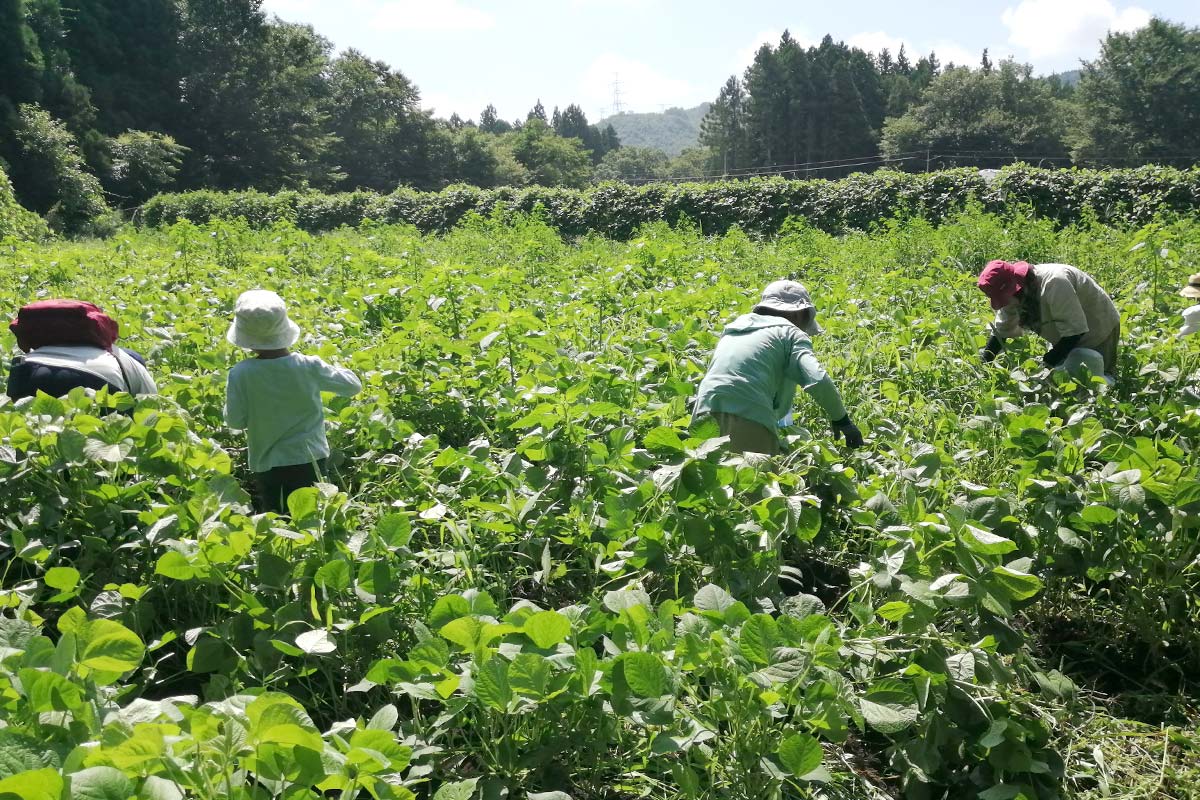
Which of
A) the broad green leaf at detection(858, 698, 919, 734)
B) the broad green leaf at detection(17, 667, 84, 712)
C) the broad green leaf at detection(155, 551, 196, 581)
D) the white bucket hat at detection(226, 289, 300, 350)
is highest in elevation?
the white bucket hat at detection(226, 289, 300, 350)

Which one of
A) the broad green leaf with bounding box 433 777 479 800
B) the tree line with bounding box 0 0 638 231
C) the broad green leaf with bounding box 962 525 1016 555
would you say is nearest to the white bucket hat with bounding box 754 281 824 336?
the broad green leaf with bounding box 962 525 1016 555

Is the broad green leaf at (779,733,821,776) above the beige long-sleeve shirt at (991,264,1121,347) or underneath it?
underneath

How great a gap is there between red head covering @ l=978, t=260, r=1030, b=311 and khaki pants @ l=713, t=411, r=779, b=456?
1801 mm

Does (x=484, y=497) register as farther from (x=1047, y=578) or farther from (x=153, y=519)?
(x=1047, y=578)

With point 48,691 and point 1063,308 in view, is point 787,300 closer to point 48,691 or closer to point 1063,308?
point 1063,308

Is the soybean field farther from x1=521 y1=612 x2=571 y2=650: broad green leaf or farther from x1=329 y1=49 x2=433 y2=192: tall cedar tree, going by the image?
x1=329 y1=49 x2=433 y2=192: tall cedar tree

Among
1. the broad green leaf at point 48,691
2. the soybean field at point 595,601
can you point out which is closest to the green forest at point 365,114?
the soybean field at point 595,601

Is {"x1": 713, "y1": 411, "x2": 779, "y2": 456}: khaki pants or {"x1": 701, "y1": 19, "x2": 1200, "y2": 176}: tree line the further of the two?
{"x1": 701, "y1": 19, "x2": 1200, "y2": 176}: tree line

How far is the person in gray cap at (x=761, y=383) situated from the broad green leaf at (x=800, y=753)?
200 centimetres

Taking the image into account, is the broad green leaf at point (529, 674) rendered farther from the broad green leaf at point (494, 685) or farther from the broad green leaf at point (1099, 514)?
the broad green leaf at point (1099, 514)

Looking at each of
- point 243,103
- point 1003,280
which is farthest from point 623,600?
point 243,103

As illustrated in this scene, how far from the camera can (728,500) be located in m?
2.25

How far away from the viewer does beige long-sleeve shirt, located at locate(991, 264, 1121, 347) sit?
450 cm

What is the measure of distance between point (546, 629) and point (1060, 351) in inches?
154
